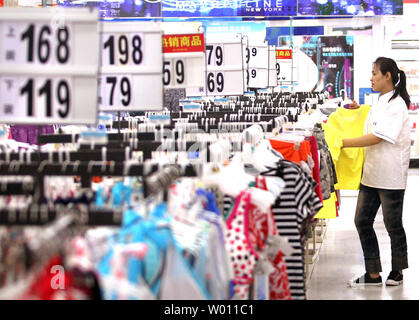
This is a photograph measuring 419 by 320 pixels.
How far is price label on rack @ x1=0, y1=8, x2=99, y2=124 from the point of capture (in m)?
3.34

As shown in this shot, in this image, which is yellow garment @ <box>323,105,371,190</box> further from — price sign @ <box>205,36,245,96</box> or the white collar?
price sign @ <box>205,36,245,96</box>

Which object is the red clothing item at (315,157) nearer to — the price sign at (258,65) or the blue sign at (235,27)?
the price sign at (258,65)

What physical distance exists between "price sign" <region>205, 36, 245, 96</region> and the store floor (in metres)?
1.98

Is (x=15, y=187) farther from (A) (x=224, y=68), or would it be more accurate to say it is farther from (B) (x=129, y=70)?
(A) (x=224, y=68)

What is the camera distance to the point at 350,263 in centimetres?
785

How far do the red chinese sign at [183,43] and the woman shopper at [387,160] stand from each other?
58.9 inches

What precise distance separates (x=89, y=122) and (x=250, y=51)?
757cm

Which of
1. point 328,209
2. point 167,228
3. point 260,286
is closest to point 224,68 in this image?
point 328,209

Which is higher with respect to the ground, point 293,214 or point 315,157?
point 315,157

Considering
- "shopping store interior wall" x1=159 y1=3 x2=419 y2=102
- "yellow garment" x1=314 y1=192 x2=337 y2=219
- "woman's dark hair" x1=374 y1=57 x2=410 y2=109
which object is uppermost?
"shopping store interior wall" x1=159 y1=3 x2=419 y2=102

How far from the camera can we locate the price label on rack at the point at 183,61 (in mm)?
6465

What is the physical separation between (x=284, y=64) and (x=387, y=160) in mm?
7527

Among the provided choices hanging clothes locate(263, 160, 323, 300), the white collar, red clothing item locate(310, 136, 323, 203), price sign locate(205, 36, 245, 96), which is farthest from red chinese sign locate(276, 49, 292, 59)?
hanging clothes locate(263, 160, 323, 300)

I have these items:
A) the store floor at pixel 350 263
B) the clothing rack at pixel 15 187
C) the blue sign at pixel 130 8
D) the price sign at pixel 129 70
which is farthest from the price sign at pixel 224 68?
the blue sign at pixel 130 8
